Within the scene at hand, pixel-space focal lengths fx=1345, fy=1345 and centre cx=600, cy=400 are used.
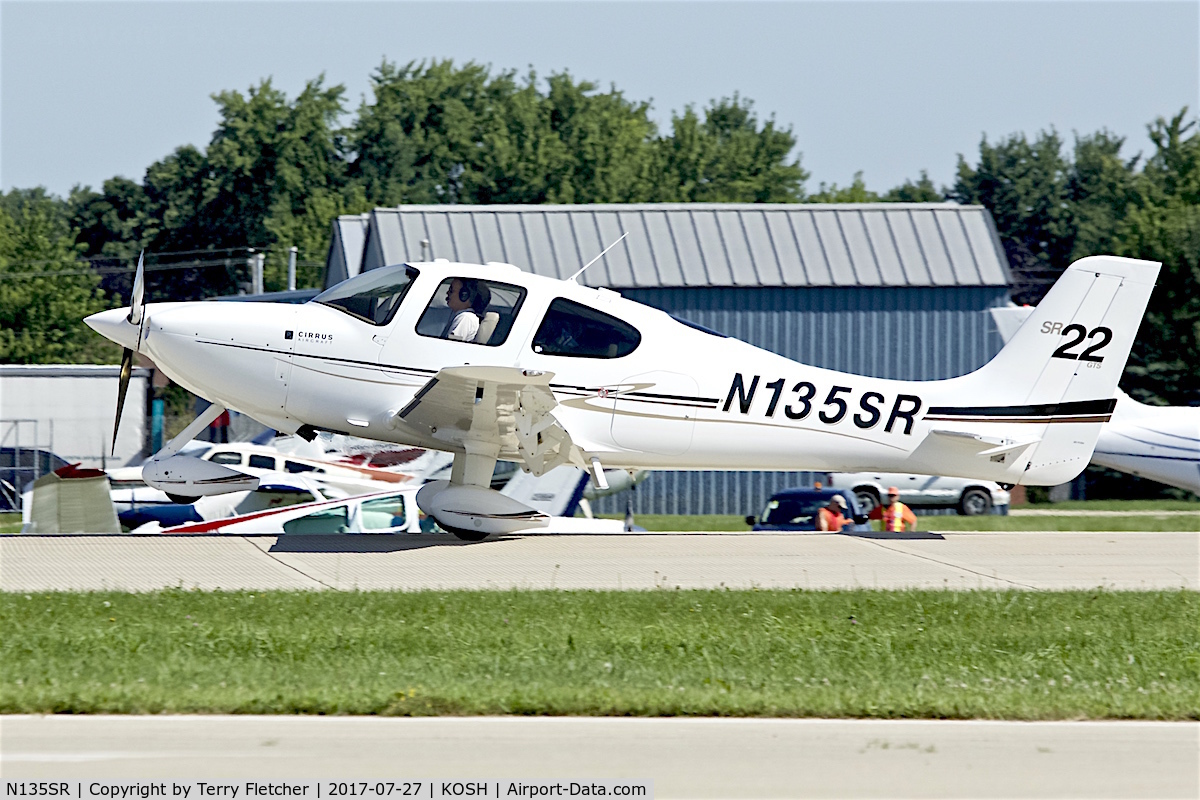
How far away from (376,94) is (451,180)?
8925 millimetres

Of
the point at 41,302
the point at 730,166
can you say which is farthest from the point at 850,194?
the point at 41,302

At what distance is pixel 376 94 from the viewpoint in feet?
260

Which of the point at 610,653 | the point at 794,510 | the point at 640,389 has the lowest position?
the point at 794,510

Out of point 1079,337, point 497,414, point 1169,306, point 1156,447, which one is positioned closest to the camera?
point 497,414

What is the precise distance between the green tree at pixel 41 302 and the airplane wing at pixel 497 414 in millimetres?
42592

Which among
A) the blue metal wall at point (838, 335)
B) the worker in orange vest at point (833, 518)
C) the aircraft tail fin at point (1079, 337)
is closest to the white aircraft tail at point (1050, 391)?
the aircraft tail fin at point (1079, 337)

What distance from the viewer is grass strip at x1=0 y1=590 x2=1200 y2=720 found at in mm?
6422

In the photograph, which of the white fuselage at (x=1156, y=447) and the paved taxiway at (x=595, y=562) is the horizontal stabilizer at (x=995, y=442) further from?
the white fuselage at (x=1156, y=447)

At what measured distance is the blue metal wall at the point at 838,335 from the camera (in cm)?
2850

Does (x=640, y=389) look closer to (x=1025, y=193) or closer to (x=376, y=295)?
(x=376, y=295)

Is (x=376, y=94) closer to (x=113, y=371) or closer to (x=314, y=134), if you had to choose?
(x=314, y=134)

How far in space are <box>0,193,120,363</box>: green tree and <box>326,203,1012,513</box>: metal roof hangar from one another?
27.6 metres

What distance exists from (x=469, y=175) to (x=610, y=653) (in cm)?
6433

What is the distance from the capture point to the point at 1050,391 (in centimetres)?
1297
